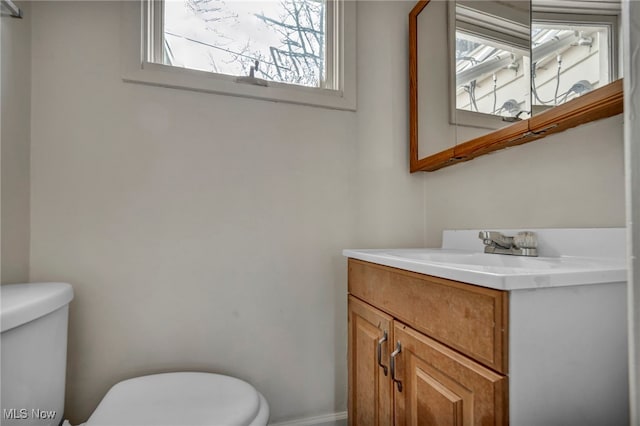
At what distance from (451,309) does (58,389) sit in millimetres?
1069

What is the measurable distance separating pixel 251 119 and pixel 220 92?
0.15 metres

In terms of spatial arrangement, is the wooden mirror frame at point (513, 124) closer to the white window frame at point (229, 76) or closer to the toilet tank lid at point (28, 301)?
the white window frame at point (229, 76)

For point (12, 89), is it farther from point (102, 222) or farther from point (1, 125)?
point (102, 222)

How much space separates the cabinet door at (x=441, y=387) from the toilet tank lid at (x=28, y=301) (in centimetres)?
88

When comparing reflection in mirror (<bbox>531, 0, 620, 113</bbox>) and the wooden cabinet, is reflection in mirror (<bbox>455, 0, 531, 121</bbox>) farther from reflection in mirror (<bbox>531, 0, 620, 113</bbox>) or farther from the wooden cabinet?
the wooden cabinet

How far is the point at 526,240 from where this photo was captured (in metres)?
0.94

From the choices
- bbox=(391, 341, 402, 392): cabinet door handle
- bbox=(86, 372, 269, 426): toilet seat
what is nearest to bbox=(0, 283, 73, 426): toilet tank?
bbox=(86, 372, 269, 426): toilet seat

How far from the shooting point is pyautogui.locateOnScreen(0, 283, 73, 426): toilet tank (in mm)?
685

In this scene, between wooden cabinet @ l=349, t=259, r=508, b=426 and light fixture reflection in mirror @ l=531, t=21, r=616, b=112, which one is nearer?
wooden cabinet @ l=349, t=259, r=508, b=426

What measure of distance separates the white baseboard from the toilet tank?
0.74 meters

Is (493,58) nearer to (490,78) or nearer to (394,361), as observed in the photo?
(490,78)

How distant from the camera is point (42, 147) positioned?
41.7 inches

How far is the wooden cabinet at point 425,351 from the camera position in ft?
1.83

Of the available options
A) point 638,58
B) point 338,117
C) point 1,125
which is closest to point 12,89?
point 1,125
